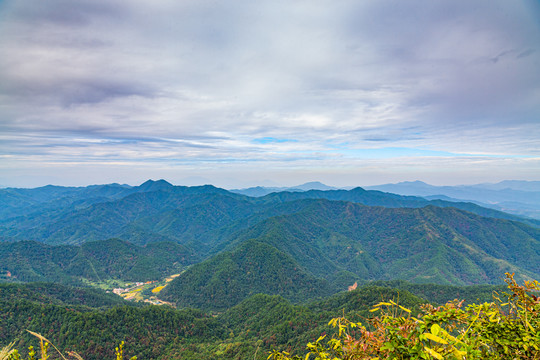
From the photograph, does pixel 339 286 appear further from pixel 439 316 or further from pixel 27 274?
pixel 27 274

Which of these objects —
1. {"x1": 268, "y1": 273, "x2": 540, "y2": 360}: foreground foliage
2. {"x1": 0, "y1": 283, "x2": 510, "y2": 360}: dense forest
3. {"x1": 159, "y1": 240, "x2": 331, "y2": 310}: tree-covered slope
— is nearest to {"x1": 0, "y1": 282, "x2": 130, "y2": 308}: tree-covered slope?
{"x1": 0, "y1": 283, "x2": 510, "y2": 360}: dense forest

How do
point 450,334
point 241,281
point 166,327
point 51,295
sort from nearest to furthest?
point 450,334 < point 166,327 < point 51,295 < point 241,281

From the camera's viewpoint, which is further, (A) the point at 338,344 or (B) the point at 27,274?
(B) the point at 27,274

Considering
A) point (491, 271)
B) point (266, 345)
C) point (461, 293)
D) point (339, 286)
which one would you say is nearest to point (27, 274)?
point (266, 345)

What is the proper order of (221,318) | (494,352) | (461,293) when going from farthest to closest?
(221,318), (461,293), (494,352)

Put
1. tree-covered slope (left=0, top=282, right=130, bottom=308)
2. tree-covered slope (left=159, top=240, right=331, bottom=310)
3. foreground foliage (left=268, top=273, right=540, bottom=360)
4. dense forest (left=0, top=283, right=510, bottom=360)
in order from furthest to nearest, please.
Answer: tree-covered slope (left=159, top=240, right=331, bottom=310)
tree-covered slope (left=0, top=282, right=130, bottom=308)
dense forest (left=0, top=283, right=510, bottom=360)
foreground foliage (left=268, top=273, right=540, bottom=360)

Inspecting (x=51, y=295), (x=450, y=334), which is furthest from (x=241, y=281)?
(x=450, y=334)

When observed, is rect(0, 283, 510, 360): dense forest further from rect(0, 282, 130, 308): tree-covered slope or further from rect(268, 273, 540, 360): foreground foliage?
rect(268, 273, 540, 360): foreground foliage

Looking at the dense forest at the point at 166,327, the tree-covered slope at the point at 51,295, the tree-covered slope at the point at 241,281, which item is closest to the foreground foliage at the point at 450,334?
the dense forest at the point at 166,327

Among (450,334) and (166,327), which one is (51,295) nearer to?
(166,327)

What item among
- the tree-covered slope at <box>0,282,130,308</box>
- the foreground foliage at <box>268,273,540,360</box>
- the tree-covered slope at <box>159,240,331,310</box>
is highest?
the foreground foliage at <box>268,273,540,360</box>

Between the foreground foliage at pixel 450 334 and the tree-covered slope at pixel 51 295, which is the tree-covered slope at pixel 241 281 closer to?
the tree-covered slope at pixel 51 295
